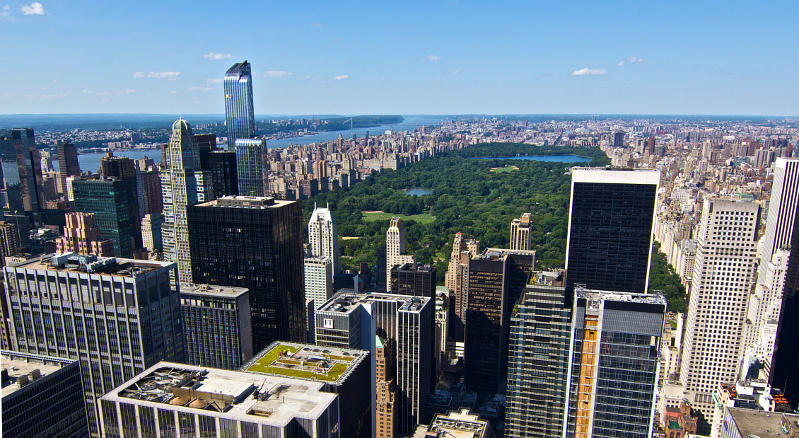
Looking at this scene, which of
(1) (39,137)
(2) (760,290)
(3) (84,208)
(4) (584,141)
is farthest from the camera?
(4) (584,141)

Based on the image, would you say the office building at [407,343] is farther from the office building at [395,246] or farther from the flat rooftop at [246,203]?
the office building at [395,246]

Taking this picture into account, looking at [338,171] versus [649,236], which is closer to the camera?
[649,236]

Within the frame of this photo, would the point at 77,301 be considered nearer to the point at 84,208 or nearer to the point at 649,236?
the point at 649,236

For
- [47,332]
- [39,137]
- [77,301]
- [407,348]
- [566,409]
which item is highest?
[39,137]

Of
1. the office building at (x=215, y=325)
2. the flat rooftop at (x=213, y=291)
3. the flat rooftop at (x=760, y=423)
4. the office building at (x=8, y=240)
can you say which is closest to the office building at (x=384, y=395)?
the office building at (x=215, y=325)

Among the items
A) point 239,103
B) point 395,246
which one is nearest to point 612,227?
point 395,246

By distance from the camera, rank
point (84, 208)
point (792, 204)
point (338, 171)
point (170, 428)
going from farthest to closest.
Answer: point (338, 171) < point (84, 208) < point (792, 204) < point (170, 428)

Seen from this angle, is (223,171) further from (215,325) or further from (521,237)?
(521,237)

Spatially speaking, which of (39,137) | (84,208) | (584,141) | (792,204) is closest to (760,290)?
(792,204)
